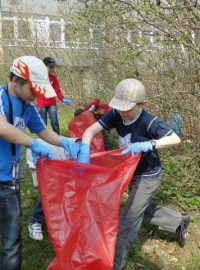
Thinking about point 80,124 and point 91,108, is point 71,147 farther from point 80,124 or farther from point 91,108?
point 91,108

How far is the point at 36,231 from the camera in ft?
12.1

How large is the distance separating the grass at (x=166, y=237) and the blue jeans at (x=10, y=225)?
2.16ft

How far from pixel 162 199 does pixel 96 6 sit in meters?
2.33

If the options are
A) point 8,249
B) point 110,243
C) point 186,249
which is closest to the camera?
point 110,243

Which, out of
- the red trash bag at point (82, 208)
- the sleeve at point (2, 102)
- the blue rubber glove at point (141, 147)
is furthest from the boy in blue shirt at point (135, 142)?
the sleeve at point (2, 102)

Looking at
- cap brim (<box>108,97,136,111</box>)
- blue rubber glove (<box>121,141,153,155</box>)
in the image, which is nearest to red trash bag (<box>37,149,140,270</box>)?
blue rubber glove (<box>121,141,153,155</box>)

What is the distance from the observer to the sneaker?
370 centimetres

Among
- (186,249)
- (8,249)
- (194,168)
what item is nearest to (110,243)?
(8,249)

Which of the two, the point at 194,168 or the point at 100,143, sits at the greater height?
the point at 100,143

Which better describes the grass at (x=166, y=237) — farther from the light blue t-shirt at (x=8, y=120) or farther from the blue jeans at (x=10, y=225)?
the light blue t-shirt at (x=8, y=120)

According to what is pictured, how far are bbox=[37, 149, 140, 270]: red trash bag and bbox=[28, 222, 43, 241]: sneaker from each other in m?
0.96

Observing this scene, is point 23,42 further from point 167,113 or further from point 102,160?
point 102,160

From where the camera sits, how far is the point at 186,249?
3.72 m

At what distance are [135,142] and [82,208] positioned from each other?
0.70m
